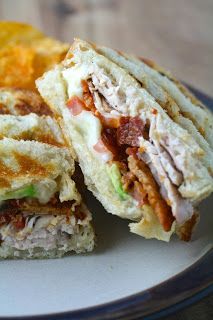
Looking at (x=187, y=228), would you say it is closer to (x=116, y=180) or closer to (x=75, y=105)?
(x=116, y=180)

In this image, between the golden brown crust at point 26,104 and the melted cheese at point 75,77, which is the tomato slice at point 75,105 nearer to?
the melted cheese at point 75,77

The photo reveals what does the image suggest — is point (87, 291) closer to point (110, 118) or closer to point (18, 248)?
point (18, 248)

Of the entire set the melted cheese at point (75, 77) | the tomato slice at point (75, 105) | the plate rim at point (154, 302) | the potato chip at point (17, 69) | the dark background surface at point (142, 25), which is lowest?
the dark background surface at point (142, 25)

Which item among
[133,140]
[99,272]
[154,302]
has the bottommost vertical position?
[99,272]

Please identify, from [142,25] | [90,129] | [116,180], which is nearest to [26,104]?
[90,129]

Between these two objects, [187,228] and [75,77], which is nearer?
[187,228]

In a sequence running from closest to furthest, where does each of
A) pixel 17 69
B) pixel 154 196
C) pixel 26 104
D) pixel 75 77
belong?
pixel 154 196
pixel 75 77
pixel 26 104
pixel 17 69

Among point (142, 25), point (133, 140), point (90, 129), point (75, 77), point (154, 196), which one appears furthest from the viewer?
point (142, 25)

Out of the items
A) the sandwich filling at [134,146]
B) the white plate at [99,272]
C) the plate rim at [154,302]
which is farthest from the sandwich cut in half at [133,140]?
the plate rim at [154,302]
